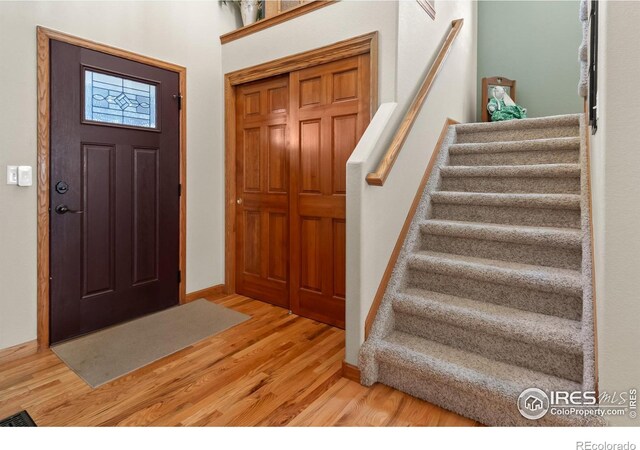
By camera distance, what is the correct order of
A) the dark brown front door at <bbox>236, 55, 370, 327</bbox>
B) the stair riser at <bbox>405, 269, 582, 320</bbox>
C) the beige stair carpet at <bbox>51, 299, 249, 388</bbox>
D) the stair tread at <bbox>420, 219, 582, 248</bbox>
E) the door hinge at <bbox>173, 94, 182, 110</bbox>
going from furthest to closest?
the door hinge at <bbox>173, 94, 182, 110</bbox>
the dark brown front door at <bbox>236, 55, 370, 327</bbox>
the beige stair carpet at <bbox>51, 299, 249, 388</bbox>
the stair tread at <bbox>420, 219, 582, 248</bbox>
the stair riser at <bbox>405, 269, 582, 320</bbox>

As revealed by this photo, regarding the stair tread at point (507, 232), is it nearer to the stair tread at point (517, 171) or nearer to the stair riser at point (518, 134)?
the stair tread at point (517, 171)

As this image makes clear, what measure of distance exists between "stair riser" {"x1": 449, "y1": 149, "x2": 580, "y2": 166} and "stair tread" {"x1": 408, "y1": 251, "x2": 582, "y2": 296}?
3.29 ft

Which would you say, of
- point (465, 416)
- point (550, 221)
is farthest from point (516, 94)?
point (465, 416)

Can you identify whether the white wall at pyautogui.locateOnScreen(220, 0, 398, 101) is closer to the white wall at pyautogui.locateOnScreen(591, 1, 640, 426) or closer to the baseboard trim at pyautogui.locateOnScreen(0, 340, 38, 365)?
the white wall at pyautogui.locateOnScreen(591, 1, 640, 426)

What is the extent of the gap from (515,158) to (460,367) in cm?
178

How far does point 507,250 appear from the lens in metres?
2.09

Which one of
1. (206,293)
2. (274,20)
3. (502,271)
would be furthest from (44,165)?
(502,271)

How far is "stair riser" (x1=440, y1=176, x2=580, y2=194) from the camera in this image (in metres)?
2.30

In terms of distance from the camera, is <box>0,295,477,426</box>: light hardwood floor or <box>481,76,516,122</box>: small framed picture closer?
<box>0,295,477,426</box>: light hardwood floor

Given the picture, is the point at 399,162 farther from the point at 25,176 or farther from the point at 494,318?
the point at 25,176

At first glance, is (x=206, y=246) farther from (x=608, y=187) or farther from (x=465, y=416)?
(x=608, y=187)

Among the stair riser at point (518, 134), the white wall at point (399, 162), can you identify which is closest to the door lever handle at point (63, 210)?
the white wall at point (399, 162)

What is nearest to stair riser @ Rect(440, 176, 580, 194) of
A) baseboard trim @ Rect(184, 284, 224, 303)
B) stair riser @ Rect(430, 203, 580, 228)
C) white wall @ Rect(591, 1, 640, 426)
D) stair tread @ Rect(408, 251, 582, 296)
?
stair riser @ Rect(430, 203, 580, 228)

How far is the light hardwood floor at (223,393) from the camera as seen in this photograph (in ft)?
5.34
